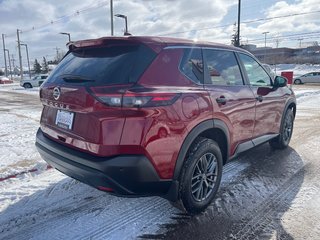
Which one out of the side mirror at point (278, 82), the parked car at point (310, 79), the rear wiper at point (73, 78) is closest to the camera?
the rear wiper at point (73, 78)

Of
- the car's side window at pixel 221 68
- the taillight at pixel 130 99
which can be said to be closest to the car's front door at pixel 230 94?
the car's side window at pixel 221 68

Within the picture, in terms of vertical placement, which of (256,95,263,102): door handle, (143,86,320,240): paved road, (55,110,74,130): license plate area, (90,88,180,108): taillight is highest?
(90,88,180,108): taillight

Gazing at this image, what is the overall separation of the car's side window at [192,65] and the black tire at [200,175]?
2.11 feet

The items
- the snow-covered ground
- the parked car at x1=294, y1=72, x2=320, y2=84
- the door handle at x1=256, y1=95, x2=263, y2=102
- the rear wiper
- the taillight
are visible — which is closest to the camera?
the taillight

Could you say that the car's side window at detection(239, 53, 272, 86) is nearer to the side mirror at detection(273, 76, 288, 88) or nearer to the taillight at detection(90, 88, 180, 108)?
the side mirror at detection(273, 76, 288, 88)

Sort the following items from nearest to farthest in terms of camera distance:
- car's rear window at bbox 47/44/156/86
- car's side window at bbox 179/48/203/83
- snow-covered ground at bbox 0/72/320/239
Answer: car's rear window at bbox 47/44/156/86
snow-covered ground at bbox 0/72/320/239
car's side window at bbox 179/48/203/83

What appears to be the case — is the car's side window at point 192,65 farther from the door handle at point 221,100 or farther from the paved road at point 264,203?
the paved road at point 264,203

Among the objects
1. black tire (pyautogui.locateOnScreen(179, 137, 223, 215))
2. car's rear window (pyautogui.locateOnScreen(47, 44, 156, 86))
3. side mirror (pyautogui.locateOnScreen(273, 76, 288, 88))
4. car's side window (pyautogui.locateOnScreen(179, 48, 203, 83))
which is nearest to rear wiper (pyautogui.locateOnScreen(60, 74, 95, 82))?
car's rear window (pyautogui.locateOnScreen(47, 44, 156, 86))

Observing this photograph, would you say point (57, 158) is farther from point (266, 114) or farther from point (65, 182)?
point (266, 114)

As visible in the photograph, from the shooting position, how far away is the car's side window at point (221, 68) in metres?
3.18

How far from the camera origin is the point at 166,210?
3.16m

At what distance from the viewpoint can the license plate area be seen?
2.70 meters

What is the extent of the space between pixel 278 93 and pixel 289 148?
1.38 m

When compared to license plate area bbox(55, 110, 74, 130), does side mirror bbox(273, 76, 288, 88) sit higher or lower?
higher
